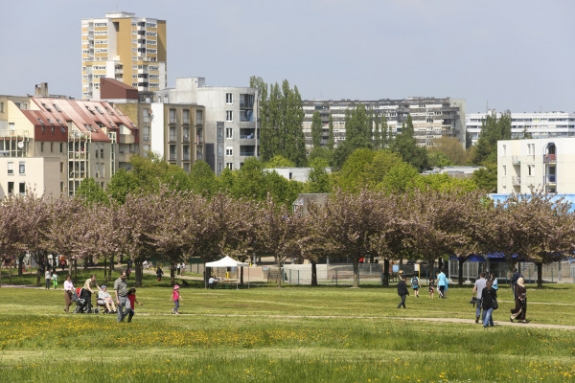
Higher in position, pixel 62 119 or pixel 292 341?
pixel 62 119

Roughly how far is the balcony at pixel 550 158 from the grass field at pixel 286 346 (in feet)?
408

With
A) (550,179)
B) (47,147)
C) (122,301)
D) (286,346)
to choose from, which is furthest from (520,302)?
(47,147)

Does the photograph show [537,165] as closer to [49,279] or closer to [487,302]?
[49,279]

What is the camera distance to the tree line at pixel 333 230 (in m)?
92.8

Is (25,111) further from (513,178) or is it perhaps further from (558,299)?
(558,299)

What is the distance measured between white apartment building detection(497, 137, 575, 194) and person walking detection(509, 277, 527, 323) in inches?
4969

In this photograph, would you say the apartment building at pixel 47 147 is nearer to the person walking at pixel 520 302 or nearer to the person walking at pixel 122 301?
the person walking at pixel 122 301

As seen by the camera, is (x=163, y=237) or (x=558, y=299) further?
(x=163, y=237)

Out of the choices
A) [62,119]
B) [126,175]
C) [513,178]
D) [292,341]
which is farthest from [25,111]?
[292,341]

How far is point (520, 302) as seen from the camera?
5175cm

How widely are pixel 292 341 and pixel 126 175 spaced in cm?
11952

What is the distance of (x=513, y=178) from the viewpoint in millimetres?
192875

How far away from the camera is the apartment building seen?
564 feet

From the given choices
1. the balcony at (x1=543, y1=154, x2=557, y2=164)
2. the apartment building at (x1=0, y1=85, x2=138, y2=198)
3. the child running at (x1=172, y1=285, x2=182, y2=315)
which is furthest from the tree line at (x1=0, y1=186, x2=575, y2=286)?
the balcony at (x1=543, y1=154, x2=557, y2=164)
